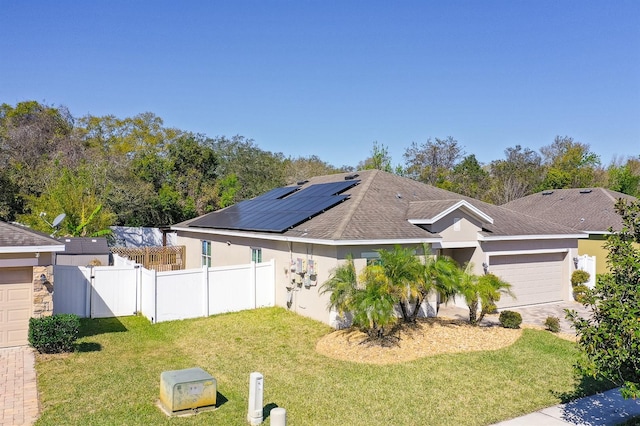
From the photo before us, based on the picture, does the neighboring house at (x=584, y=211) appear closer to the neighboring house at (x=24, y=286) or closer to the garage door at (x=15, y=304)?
the neighboring house at (x=24, y=286)

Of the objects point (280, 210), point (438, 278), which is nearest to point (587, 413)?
point (438, 278)

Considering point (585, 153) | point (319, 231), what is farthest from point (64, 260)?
point (585, 153)

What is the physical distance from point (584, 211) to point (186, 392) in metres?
23.3

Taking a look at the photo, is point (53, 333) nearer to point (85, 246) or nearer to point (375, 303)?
point (375, 303)

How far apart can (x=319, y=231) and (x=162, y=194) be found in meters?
23.9

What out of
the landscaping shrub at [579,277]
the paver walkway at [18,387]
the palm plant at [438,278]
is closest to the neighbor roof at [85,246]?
the paver walkway at [18,387]

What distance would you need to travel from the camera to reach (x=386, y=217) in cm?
1579

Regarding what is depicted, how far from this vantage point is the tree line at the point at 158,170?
28859 mm

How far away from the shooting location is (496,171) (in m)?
47.9

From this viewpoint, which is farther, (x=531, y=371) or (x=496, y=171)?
(x=496, y=171)

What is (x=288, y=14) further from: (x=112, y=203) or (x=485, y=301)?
(x=112, y=203)

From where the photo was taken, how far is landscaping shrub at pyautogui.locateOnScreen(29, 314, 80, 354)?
1081 cm

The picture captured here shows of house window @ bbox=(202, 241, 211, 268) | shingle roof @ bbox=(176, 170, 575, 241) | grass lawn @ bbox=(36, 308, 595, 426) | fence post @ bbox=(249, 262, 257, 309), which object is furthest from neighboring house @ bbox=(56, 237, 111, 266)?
shingle roof @ bbox=(176, 170, 575, 241)

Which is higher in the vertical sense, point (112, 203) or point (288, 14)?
point (288, 14)
